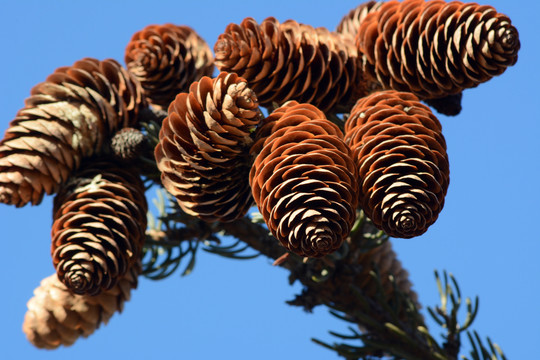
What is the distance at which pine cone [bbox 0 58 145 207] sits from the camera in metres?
1.39

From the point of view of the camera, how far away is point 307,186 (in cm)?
107

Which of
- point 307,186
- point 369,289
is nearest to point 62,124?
point 307,186

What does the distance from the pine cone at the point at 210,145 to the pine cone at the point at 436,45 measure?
1.04ft

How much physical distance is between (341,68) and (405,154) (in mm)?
324

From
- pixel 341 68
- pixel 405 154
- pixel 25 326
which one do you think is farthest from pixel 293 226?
→ pixel 25 326

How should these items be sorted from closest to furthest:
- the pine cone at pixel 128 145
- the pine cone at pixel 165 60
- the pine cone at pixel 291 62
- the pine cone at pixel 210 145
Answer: the pine cone at pixel 210 145
the pine cone at pixel 291 62
the pine cone at pixel 128 145
the pine cone at pixel 165 60

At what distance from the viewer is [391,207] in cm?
108

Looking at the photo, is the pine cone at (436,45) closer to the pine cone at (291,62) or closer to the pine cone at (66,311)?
the pine cone at (291,62)

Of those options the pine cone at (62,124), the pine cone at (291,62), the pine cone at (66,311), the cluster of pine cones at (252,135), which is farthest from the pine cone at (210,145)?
the pine cone at (66,311)

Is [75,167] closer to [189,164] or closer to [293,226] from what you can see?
[189,164]

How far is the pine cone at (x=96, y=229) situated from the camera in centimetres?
133

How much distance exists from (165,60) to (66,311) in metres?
0.64

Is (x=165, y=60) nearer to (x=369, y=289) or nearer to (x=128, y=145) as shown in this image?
(x=128, y=145)

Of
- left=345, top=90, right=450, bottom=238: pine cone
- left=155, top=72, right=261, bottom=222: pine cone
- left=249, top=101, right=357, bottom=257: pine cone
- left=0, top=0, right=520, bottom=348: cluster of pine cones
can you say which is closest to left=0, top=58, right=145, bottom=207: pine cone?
left=0, top=0, right=520, bottom=348: cluster of pine cones
